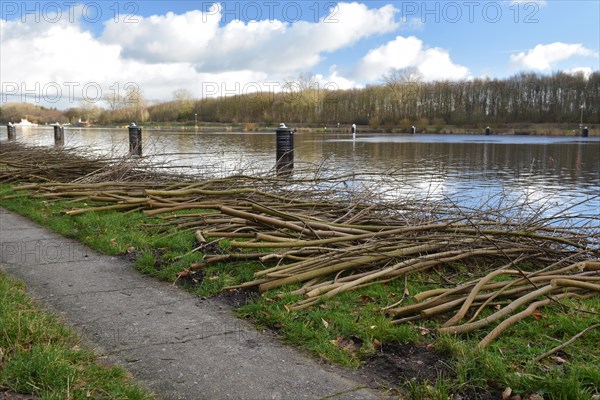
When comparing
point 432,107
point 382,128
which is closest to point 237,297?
point 382,128

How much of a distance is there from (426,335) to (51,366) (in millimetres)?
2357

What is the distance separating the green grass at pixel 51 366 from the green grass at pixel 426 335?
1182 mm

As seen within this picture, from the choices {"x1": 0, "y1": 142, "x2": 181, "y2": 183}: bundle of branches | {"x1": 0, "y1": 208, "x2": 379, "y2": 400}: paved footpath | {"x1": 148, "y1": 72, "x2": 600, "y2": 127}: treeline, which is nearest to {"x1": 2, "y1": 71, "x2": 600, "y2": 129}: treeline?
{"x1": 148, "y1": 72, "x2": 600, "y2": 127}: treeline

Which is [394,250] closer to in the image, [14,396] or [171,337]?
[171,337]

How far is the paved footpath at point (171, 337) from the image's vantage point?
2789 millimetres

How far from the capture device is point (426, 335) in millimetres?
3465

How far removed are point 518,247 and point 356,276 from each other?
1783 mm

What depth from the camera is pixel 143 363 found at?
3.04m

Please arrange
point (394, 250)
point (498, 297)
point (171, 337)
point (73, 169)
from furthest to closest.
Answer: point (73, 169) < point (394, 250) < point (498, 297) < point (171, 337)

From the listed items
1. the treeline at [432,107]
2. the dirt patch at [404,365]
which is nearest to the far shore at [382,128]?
the treeline at [432,107]

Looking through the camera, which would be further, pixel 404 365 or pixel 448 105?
pixel 448 105

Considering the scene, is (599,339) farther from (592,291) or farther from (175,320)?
(175,320)

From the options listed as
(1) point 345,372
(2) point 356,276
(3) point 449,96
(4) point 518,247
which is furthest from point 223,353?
(3) point 449,96

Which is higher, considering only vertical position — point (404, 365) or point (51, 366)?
point (51, 366)
